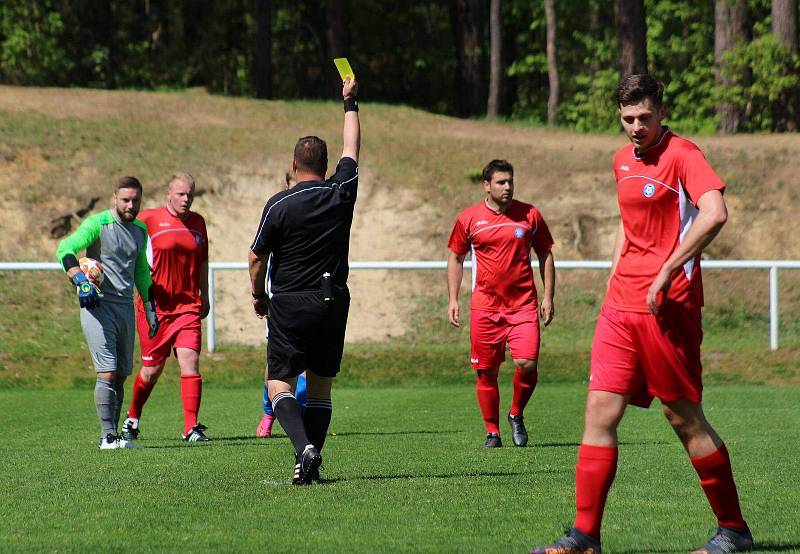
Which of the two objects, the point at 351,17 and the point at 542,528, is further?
the point at 351,17

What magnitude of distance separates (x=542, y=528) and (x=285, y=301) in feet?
7.86

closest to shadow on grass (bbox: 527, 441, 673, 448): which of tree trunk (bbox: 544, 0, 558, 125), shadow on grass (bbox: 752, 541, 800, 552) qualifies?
shadow on grass (bbox: 752, 541, 800, 552)

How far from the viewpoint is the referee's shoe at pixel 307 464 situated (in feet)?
26.1

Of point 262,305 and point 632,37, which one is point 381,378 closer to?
point 262,305

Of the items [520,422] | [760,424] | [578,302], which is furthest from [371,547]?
[578,302]

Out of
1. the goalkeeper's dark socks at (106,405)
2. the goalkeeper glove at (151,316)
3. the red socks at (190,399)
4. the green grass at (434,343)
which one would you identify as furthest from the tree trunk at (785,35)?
the goalkeeper's dark socks at (106,405)

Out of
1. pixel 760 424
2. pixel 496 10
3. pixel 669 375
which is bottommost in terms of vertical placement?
pixel 760 424

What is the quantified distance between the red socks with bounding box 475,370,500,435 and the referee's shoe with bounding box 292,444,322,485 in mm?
3140

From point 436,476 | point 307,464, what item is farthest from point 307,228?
point 436,476

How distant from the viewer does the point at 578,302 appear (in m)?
25.7

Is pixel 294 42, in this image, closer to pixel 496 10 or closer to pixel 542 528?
pixel 496 10

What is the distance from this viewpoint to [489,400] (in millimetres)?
11266

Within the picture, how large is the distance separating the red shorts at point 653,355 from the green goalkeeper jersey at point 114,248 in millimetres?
5829

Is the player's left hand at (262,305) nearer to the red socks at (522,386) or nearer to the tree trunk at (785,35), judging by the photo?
the red socks at (522,386)
